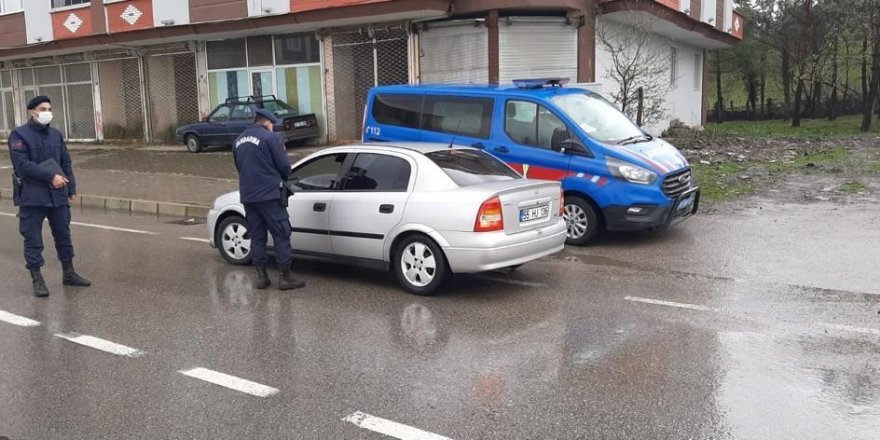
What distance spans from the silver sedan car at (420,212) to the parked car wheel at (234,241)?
77 cm

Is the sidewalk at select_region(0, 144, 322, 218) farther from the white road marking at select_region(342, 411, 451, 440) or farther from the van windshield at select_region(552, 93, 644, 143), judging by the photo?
the white road marking at select_region(342, 411, 451, 440)

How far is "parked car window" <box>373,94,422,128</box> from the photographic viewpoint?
10.2 m

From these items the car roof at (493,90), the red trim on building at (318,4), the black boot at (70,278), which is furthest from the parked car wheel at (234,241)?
the red trim on building at (318,4)

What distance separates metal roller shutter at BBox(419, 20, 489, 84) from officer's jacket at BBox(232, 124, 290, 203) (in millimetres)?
12128

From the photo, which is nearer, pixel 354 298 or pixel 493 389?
pixel 493 389

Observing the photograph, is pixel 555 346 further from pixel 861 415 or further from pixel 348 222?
pixel 348 222

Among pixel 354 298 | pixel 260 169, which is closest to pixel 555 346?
pixel 354 298

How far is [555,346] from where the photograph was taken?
5484 millimetres

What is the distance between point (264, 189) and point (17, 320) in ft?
7.57

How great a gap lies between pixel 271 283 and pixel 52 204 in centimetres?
216

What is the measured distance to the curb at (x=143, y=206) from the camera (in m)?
12.5

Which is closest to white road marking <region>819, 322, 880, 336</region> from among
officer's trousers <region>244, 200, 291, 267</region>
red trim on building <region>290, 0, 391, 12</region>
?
officer's trousers <region>244, 200, 291, 267</region>

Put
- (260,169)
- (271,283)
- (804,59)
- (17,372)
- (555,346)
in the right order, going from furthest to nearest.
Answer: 1. (804,59)
2. (271,283)
3. (260,169)
4. (555,346)
5. (17,372)

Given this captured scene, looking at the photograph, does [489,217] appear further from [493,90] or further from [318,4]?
[318,4]
